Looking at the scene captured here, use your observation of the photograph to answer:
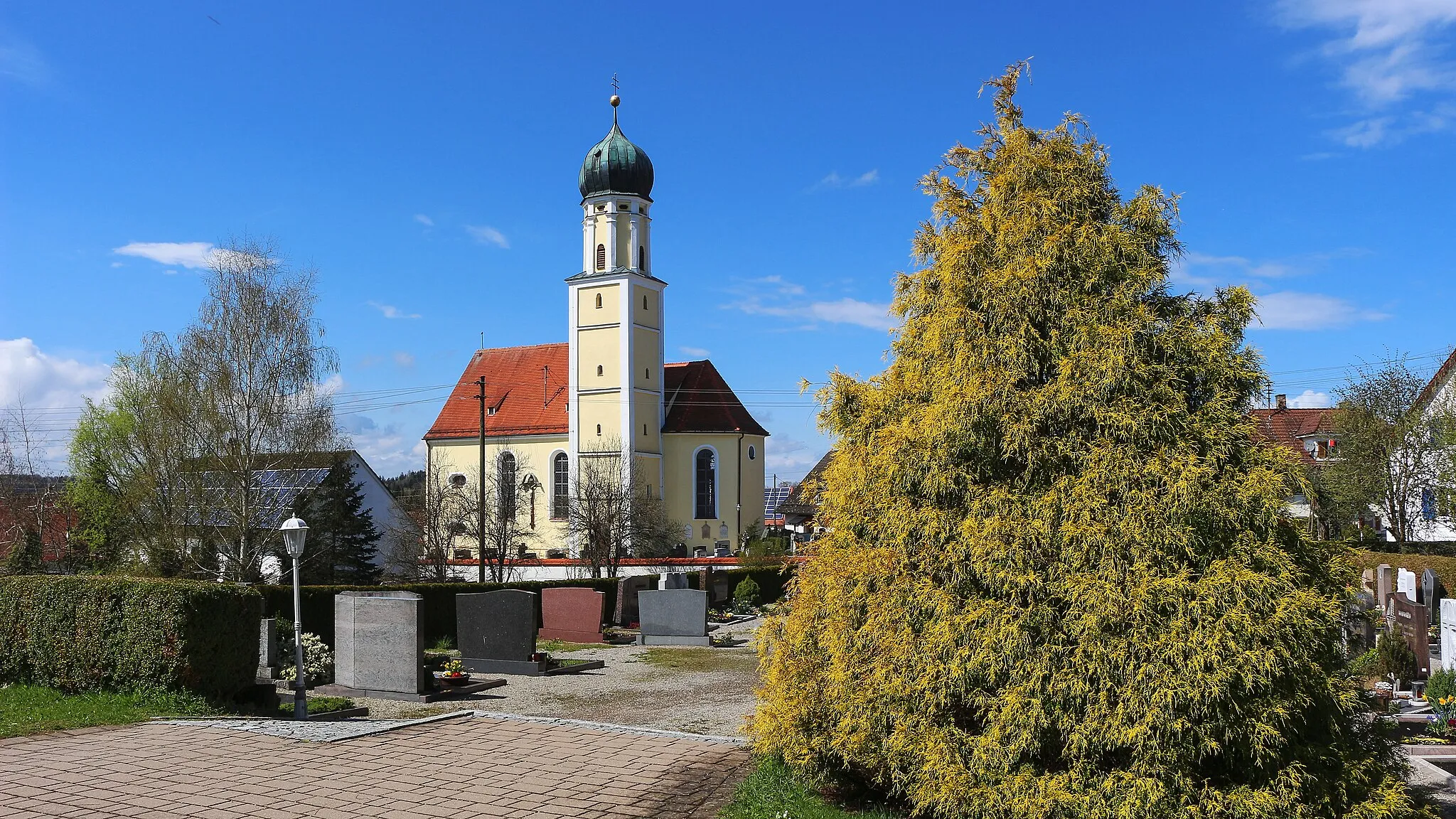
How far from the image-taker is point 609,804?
309 inches

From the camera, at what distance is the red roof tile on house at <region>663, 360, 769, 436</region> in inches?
2128

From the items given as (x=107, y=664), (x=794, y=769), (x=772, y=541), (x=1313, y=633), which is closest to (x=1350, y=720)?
(x=1313, y=633)

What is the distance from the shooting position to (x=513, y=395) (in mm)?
58062

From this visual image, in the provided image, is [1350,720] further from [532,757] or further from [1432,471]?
[1432,471]

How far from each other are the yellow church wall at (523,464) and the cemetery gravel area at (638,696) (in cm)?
3452

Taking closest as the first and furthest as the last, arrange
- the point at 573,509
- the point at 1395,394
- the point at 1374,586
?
the point at 1374,586 → the point at 1395,394 → the point at 573,509

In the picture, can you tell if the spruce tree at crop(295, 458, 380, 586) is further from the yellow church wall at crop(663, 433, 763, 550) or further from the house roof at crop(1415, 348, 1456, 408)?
the house roof at crop(1415, 348, 1456, 408)

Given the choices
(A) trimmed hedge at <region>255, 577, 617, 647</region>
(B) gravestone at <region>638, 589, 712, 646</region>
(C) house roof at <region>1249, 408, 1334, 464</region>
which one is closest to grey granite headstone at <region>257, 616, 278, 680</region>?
(A) trimmed hedge at <region>255, 577, 617, 647</region>

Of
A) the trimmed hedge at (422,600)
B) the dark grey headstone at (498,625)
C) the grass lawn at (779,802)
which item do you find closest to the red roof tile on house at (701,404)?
the trimmed hedge at (422,600)

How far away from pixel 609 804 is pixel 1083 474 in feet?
14.2

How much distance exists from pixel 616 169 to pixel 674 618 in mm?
36471

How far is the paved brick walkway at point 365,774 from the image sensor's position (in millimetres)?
7602

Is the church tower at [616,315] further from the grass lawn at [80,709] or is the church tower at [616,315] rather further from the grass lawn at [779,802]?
the grass lawn at [779,802]

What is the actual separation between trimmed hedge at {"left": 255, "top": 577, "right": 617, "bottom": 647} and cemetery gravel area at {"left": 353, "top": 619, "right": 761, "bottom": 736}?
1.58 meters
